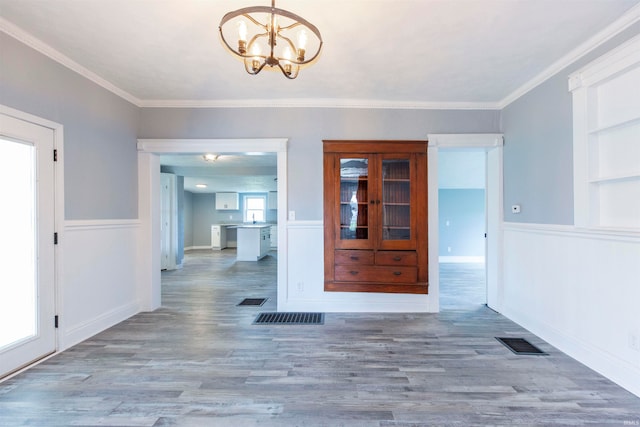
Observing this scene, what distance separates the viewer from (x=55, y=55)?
2389mm

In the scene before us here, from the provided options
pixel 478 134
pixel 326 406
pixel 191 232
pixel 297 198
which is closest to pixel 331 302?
pixel 297 198

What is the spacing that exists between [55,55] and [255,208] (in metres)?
8.78

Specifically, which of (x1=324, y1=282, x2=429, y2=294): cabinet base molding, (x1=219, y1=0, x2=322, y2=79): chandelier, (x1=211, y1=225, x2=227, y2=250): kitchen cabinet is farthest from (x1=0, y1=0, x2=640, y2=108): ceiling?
(x1=211, y1=225, x2=227, y2=250): kitchen cabinet

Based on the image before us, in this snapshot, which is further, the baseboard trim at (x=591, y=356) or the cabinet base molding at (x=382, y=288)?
the cabinet base molding at (x=382, y=288)

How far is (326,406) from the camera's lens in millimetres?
1776

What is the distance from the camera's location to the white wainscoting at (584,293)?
6.46 ft

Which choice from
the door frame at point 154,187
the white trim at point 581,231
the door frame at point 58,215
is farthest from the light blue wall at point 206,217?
the white trim at point 581,231

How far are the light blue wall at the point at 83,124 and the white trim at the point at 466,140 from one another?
140 inches

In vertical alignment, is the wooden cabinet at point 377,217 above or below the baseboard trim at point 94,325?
above

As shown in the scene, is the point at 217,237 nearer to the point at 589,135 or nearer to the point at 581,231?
the point at 581,231

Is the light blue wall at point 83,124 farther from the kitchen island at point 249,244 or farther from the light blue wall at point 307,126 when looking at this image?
the kitchen island at point 249,244

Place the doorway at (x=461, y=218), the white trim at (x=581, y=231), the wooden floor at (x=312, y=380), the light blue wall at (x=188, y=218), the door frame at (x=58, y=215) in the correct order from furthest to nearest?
the light blue wall at (x=188, y=218), the doorway at (x=461, y=218), the door frame at (x=58, y=215), the white trim at (x=581, y=231), the wooden floor at (x=312, y=380)

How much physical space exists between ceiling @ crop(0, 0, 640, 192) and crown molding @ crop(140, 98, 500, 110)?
0.01m

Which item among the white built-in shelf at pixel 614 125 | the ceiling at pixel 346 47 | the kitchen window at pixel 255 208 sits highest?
the ceiling at pixel 346 47
